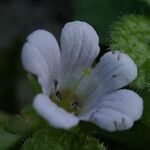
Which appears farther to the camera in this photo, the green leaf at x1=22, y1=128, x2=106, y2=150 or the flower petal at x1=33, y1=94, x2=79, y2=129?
the green leaf at x1=22, y1=128, x2=106, y2=150

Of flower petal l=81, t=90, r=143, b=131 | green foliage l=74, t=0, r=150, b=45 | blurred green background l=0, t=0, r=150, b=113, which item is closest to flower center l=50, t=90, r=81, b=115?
flower petal l=81, t=90, r=143, b=131

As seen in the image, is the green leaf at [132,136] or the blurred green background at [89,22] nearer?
the blurred green background at [89,22]

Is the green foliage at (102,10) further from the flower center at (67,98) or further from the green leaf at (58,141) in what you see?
the green leaf at (58,141)

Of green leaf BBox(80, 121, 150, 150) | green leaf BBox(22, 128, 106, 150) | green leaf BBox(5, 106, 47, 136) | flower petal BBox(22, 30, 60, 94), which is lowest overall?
green leaf BBox(80, 121, 150, 150)

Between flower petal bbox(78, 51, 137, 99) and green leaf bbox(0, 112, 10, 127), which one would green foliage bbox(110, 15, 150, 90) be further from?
green leaf bbox(0, 112, 10, 127)

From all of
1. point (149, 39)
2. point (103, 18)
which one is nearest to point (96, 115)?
point (149, 39)

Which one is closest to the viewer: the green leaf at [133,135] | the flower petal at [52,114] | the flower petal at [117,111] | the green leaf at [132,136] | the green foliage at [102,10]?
the flower petal at [52,114]

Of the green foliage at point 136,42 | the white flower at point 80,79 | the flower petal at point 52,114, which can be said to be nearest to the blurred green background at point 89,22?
the green foliage at point 136,42
